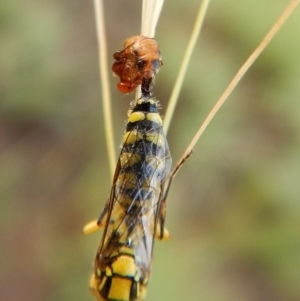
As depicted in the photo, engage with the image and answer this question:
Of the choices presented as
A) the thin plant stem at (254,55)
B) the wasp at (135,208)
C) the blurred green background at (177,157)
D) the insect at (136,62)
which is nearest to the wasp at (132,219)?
the wasp at (135,208)

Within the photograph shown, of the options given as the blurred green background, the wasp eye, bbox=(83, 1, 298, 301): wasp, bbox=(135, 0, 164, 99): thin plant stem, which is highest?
the blurred green background

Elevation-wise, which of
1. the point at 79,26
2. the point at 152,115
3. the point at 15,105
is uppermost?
the point at 79,26

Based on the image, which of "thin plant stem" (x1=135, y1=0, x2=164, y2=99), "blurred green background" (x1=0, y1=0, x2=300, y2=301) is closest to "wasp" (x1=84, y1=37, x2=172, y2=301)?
"thin plant stem" (x1=135, y1=0, x2=164, y2=99)

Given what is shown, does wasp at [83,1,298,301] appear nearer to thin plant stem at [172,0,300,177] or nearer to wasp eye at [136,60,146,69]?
wasp eye at [136,60,146,69]

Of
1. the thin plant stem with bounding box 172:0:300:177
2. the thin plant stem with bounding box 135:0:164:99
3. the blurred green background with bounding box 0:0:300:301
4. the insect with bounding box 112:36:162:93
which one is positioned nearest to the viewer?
the thin plant stem with bounding box 172:0:300:177

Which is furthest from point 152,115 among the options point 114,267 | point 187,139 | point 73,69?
point 73,69

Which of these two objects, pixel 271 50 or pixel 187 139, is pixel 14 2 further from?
pixel 271 50

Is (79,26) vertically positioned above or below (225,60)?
above

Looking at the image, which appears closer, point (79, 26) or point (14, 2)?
point (14, 2)
